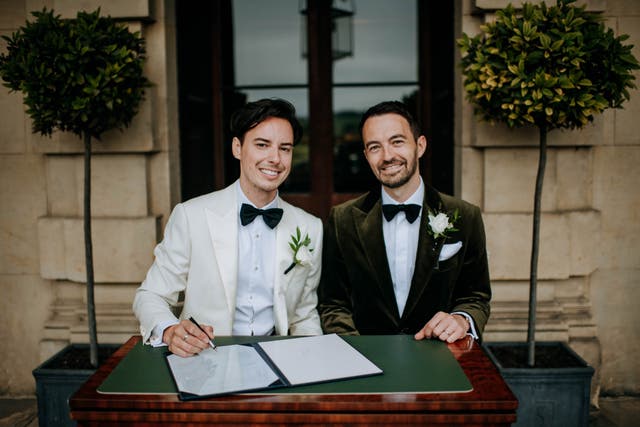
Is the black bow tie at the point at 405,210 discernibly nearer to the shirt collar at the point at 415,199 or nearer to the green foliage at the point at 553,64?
the shirt collar at the point at 415,199

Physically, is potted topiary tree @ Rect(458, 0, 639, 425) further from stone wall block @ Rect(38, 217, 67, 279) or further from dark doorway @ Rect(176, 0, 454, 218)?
stone wall block @ Rect(38, 217, 67, 279)

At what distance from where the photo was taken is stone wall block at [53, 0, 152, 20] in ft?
13.3

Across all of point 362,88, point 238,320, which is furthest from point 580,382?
point 362,88

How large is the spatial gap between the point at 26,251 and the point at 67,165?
32.0 inches

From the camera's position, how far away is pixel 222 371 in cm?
→ 189

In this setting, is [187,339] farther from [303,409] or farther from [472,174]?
[472,174]

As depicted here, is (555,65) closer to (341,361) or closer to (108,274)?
(341,361)

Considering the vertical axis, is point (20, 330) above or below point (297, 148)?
below

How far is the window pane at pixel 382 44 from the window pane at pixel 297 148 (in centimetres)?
38

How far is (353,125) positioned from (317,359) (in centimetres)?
302

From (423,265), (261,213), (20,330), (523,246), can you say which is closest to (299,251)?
(261,213)

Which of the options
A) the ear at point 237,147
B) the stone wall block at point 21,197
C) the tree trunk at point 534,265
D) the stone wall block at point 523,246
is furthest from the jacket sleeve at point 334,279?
the stone wall block at point 21,197

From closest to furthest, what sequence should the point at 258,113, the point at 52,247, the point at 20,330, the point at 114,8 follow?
the point at 258,113 < the point at 114,8 < the point at 52,247 < the point at 20,330

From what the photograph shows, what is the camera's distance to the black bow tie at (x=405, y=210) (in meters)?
2.93
